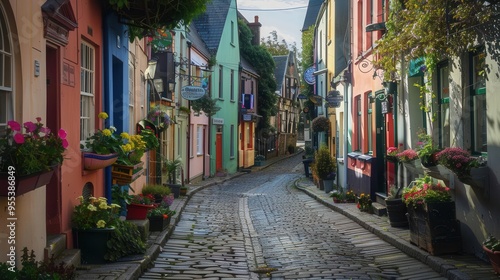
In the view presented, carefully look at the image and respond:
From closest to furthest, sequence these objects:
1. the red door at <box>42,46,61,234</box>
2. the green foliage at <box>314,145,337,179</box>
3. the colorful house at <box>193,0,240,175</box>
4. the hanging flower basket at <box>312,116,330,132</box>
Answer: the red door at <box>42,46,61,234</box>
the green foliage at <box>314,145,337,179</box>
the hanging flower basket at <box>312,116,330,132</box>
the colorful house at <box>193,0,240,175</box>

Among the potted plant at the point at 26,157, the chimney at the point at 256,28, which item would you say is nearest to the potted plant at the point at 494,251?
the potted plant at the point at 26,157

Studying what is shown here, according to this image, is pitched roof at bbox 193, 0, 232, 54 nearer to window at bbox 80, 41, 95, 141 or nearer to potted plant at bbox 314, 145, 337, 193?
potted plant at bbox 314, 145, 337, 193

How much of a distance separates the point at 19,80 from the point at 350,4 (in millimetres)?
15321

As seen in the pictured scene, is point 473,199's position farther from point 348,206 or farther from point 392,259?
point 348,206

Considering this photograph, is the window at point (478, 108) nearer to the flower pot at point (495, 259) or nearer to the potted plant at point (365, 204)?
the flower pot at point (495, 259)

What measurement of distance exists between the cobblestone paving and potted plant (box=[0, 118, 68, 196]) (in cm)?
285

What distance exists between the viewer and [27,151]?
560cm

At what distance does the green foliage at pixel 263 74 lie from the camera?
43.7 m

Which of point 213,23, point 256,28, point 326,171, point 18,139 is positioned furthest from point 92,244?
point 256,28

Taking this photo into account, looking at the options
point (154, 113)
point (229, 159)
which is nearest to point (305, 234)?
point (154, 113)

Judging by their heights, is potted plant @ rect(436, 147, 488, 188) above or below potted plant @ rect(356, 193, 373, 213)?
above

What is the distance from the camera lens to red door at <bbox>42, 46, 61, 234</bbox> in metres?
7.90

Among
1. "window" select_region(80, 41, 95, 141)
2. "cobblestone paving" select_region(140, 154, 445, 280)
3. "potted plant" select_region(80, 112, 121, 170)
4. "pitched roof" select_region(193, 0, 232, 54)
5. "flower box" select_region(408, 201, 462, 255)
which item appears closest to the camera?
"cobblestone paving" select_region(140, 154, 445, 280)

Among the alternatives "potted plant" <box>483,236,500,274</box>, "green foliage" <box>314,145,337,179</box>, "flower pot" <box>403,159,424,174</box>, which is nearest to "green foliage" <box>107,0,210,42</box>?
"flower pot" <box>403,159,424,174</box>
